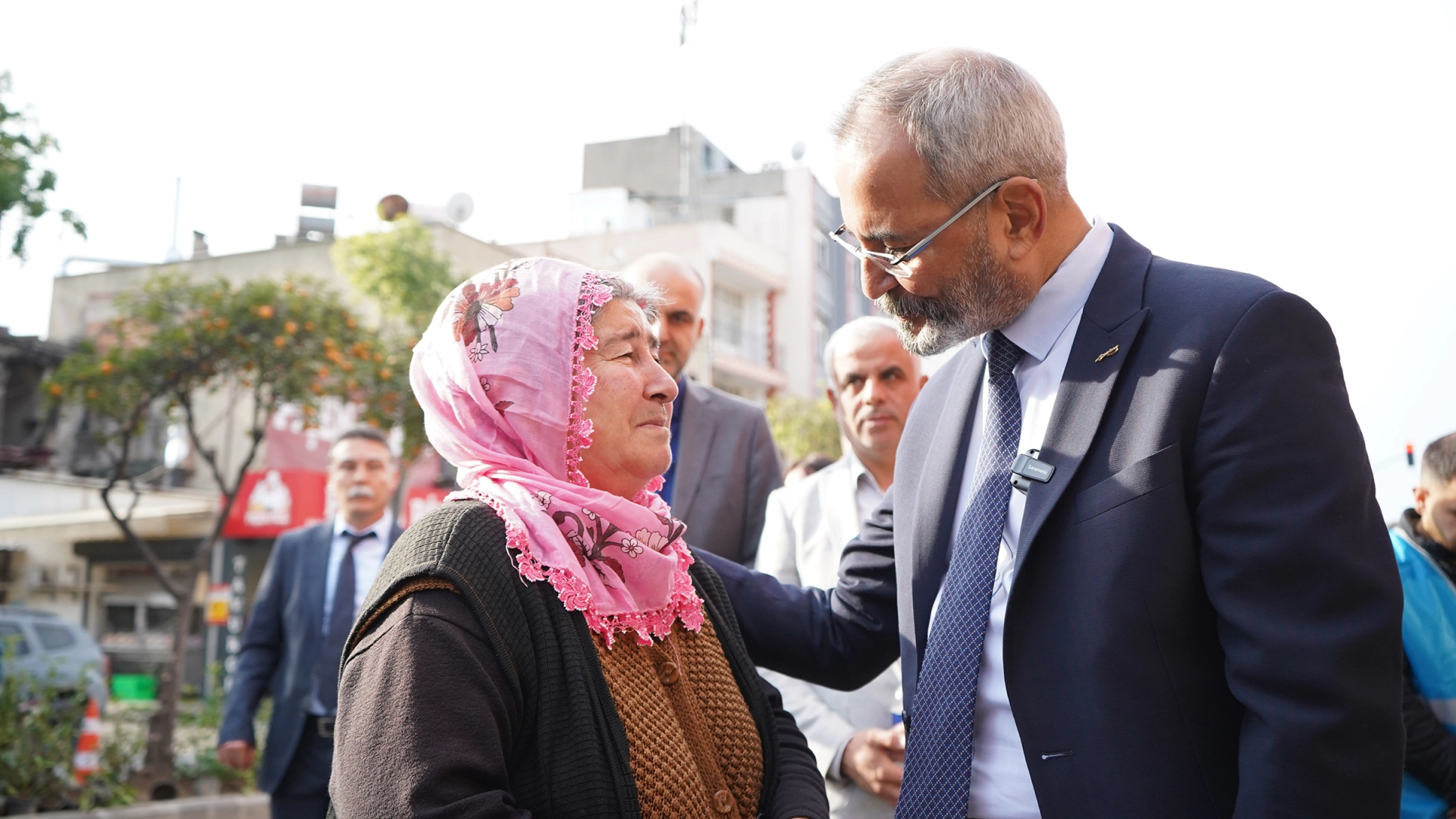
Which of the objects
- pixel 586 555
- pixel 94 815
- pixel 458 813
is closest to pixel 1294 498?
pixel 586 555

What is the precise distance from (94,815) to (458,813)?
6867mm

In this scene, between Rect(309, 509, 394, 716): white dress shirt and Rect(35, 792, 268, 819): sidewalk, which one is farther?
Rect(35, 792, 268, 819): sidewalk

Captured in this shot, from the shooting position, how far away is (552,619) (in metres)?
1.95

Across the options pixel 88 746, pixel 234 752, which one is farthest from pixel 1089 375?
pixel 88 746

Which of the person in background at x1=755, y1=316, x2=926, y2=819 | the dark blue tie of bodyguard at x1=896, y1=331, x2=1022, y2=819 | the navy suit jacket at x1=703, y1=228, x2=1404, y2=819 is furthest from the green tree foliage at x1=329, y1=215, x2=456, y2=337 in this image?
the navy suit jacket at x1=703, y1=228, x2=1404, y2=819

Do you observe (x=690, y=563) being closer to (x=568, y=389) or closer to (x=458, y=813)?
(x=568, y=389)

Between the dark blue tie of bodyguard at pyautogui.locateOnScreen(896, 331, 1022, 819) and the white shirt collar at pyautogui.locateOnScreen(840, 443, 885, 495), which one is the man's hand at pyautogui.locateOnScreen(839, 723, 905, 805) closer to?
the dark blue tie of bodyguard at pyautogui.locateOnScreen(896, 331, 1022, 819)

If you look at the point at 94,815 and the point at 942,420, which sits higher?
the point at 942,420

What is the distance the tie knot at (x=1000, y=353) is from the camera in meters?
2.17

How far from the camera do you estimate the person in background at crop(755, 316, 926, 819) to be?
290 centimetres

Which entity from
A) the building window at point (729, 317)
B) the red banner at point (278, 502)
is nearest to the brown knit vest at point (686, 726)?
the red banner at point (278, 502)

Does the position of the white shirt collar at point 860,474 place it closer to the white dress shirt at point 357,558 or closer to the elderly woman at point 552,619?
the elderly woman at point 552,619

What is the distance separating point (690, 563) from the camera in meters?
2.46

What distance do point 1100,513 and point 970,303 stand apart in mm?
521
